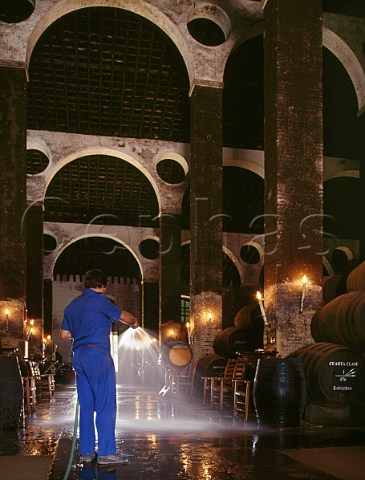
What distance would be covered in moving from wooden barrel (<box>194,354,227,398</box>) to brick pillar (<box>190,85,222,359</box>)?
6.20ft

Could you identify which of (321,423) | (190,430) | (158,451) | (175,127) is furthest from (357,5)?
(158,451)

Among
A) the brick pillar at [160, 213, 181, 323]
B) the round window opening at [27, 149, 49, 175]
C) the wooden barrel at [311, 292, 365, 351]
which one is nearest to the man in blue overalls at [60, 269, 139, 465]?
the wooden barrel at [311, 292, 365, 351]

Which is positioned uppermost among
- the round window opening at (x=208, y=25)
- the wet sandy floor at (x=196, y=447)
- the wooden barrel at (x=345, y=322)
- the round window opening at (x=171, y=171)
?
the round window opening at (x=208, y=25)

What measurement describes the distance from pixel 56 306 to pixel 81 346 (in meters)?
27.0

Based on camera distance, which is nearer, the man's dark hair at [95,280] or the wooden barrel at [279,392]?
the man's dark hair at [95,280]

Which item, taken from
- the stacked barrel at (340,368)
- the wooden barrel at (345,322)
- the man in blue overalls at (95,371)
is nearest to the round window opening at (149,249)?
the wooden barrel at (345,322)

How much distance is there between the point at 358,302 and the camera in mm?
7707

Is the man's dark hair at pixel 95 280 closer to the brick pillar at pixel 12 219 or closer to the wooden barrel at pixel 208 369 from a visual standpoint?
the wooden barrel at pixel 208 369

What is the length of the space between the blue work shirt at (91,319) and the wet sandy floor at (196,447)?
93 centimetres

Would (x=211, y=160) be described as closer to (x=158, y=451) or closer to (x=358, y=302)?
(x=358, y=302)

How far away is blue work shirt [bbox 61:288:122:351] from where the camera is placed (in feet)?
15.4

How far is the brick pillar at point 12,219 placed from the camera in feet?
40.9

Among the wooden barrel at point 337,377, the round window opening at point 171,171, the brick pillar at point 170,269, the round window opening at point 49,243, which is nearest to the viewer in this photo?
the wooden barrel at point 337,377

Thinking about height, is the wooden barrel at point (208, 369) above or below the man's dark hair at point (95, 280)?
below
